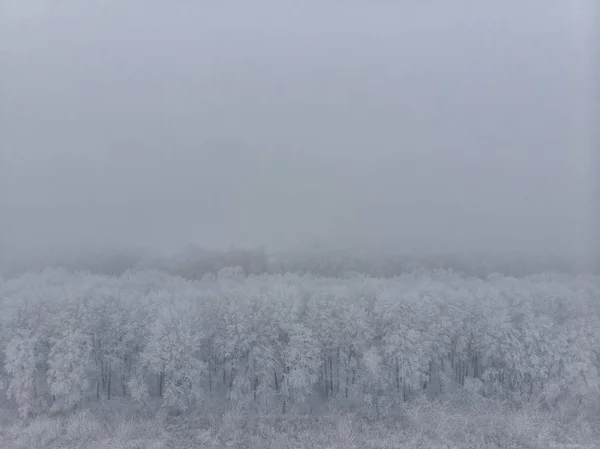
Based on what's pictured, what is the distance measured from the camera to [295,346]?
42.0 ft

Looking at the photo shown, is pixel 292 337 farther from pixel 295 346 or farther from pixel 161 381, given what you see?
pixel 161 381

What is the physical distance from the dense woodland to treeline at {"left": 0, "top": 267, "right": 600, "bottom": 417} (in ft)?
0.10

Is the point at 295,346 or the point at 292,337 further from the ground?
the point at 292,337

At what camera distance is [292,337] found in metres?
12.8

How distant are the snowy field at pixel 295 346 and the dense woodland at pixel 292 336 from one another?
0.12 ft

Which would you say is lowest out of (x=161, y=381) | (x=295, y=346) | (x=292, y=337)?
(x=161, y=381)

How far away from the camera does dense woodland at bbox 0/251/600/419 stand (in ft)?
38.9

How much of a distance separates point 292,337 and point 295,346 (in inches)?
11.4

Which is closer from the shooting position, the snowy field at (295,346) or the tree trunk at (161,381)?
the snowy field at (295,346)

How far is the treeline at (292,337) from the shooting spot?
1186cm

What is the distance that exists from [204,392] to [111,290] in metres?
3.89

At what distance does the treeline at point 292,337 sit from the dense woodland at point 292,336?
0.10ft

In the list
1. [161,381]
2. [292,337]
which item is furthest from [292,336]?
[161,381]

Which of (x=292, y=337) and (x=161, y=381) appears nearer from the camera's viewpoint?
(x=161, y=381)
